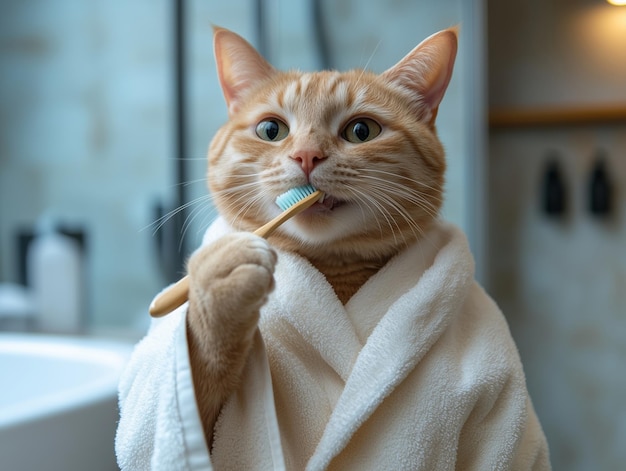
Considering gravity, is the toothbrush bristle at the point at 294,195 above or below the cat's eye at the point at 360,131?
below

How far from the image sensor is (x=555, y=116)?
177 centimetres

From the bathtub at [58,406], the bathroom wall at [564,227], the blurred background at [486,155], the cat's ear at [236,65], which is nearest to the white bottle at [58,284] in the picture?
the blurred background at [486,155]

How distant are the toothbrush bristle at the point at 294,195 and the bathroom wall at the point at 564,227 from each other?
4.60 ft

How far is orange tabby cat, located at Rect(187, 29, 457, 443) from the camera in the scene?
521 mm

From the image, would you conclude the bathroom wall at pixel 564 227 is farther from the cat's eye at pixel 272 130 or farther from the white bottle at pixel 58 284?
the cat's eye at pixel 272 130

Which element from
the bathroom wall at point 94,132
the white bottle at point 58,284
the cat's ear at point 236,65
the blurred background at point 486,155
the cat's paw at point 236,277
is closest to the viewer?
the cat's paw at point 236,277

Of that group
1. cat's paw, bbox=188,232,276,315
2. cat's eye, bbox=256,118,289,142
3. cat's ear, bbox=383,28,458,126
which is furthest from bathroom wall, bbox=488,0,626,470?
cat's paw, bbox=188,232,276,315

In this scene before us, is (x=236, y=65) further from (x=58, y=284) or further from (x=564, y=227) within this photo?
(x=564, y=227)

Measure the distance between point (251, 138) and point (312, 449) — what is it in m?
0.30

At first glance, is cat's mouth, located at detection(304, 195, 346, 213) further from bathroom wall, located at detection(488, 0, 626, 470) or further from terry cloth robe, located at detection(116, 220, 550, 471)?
bathroom wall, located at detection(488, 0, 626, 470)

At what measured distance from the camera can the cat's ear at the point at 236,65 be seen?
687 mm

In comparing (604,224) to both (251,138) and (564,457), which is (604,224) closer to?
(564,457)

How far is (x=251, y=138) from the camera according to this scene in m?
0.64

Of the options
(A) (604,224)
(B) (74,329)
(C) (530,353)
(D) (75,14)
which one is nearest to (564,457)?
(C) (530,353)
